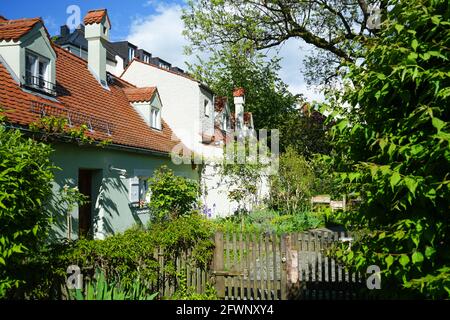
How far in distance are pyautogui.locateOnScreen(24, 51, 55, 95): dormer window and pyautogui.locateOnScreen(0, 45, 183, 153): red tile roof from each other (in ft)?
1.18

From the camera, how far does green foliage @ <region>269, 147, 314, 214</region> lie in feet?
60.6

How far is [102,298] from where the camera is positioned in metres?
4.69

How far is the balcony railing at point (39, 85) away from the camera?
31.9ft

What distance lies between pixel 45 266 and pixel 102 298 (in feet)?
2.88

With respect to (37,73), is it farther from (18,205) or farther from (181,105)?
(181,105)

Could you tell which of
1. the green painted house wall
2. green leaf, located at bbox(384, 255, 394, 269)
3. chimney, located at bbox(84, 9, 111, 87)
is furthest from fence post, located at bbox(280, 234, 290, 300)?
chimney, located at bbox(84, 9, 111, 87)

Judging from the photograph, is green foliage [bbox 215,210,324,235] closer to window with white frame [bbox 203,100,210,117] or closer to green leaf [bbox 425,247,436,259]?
window with white frame [bbox 203,100,210,117]

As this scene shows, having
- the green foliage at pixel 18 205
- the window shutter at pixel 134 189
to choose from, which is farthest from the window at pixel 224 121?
the green foliage at pixel 18 205

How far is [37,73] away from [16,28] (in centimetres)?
123

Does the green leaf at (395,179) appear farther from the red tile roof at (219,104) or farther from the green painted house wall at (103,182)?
the red tile roof at (219,104)

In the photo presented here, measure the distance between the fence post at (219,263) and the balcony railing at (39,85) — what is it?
6633 mm

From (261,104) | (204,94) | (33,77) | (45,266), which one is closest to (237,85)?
(261,104)
